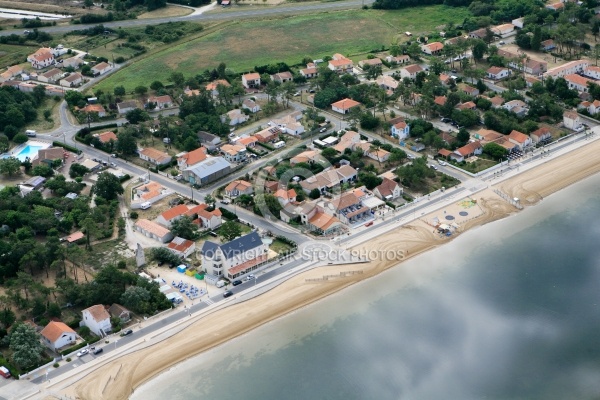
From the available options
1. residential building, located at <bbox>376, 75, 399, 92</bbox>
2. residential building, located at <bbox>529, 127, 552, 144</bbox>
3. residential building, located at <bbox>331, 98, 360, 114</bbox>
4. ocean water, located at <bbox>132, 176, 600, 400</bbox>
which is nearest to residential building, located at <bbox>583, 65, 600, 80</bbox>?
residential building, located at <bbox>529, 127, 552, 144</bbox>

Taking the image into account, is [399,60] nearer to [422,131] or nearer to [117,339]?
[422,131]

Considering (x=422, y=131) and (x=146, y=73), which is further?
(x=146, y=73)

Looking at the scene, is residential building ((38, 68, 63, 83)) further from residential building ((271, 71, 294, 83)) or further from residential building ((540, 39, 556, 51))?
A: residential building ((540, 39, 556, 51))

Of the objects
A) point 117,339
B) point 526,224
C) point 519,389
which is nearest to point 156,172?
point 117,339

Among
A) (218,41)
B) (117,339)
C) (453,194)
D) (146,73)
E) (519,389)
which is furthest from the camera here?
(218,41)

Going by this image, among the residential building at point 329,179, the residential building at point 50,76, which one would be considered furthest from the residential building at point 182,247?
the residential building at point 50,76

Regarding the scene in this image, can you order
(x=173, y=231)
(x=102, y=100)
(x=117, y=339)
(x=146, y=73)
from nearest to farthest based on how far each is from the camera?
1. (x=117, y=339)
2. (x=173, y=231)
3. (x=102, y=100)
4. (x=146, y=73)
